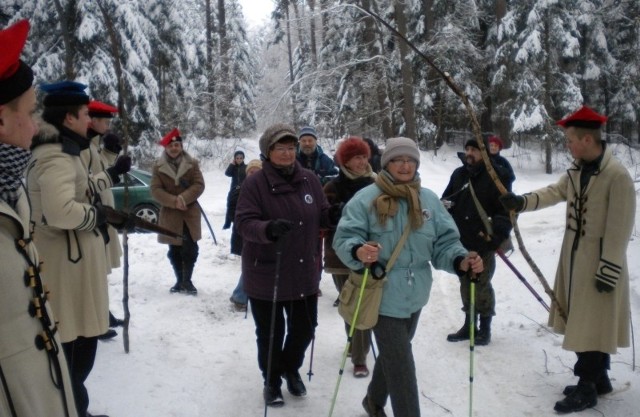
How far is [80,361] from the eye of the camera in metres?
3.49

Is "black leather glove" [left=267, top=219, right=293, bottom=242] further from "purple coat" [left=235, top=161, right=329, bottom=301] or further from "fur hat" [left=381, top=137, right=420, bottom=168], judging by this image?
"fur hat" [left=381, top=137, right=420, bottom=168]

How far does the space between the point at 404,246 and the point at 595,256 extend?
160cm

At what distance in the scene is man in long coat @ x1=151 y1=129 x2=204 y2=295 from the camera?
685cm

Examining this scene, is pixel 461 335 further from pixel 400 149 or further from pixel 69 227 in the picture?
pixel 69 227

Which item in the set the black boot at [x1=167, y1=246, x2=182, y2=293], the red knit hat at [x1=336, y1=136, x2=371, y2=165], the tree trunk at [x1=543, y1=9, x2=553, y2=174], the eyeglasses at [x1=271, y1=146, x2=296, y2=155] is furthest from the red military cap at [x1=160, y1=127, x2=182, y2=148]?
the tree trunk at [x1=543, y1=9, x2=553, y2=174]

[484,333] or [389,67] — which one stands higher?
[389,67]

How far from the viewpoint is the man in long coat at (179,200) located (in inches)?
270

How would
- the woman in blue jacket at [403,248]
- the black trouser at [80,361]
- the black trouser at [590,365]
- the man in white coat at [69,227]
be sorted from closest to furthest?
the man in white coat at [69,227] < the woman in blue jacket at [403,248] < the black trouser at [80,361] < the black trouser at [590,365]

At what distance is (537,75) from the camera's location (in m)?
24.1

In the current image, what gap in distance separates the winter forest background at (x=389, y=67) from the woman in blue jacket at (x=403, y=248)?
51.1ft

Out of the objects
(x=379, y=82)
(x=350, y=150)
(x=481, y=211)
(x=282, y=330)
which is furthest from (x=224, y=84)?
(x=282, y=330)

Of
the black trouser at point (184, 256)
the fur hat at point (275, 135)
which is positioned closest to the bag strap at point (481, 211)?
the fur hat at point (275, 135)

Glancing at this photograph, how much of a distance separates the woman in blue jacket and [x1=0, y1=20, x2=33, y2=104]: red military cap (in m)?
2.00

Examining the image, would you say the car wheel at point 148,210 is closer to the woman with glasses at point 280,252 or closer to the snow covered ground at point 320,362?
the snow covered ground at point 320,362
